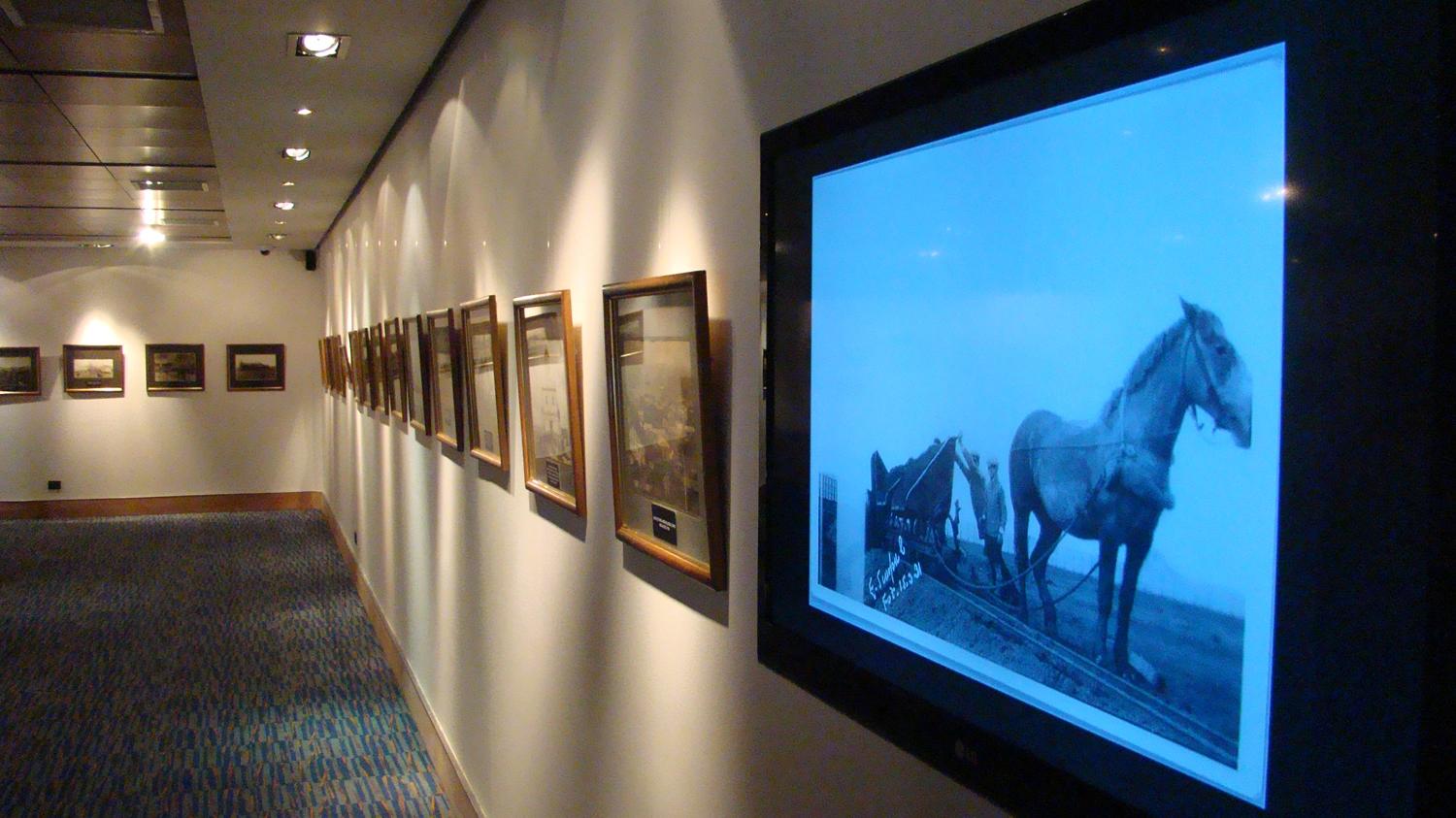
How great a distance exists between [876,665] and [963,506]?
0.29 meters

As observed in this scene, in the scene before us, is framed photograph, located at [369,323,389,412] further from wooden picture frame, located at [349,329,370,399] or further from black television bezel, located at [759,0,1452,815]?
black television bezel, located at [759,0,1452,815]

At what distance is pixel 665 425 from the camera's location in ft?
6.32

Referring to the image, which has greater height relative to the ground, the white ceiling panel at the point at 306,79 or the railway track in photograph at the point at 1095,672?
the white ceiling panel at the point at 306,79

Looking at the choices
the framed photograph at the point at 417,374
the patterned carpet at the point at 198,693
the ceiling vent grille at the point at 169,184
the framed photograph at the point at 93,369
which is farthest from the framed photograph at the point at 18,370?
the framed photograph at the point at 417,374

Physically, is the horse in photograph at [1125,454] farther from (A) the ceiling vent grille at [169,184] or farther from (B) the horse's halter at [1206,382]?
(A) the ceiling vent grille at [169,184]

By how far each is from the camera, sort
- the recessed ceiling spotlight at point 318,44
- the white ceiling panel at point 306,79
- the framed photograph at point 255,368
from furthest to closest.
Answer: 1. the framed photograph at point 255,368
2. the recessed ceiling spotlight at point 318,44
3. the white ceiling panel at point 306,79

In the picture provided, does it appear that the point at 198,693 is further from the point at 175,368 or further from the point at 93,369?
the point at 93,369

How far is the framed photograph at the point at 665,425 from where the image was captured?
1.75 meters

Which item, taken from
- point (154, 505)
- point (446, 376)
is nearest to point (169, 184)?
point (446, 376)

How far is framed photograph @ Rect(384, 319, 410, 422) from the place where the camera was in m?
5.41

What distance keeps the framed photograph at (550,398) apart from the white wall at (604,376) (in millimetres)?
51

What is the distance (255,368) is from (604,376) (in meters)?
11.5

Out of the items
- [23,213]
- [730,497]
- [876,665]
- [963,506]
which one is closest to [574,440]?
[730,497]

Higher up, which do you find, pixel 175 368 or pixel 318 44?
pixel 318 44
